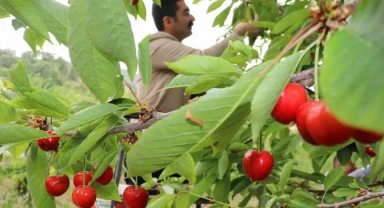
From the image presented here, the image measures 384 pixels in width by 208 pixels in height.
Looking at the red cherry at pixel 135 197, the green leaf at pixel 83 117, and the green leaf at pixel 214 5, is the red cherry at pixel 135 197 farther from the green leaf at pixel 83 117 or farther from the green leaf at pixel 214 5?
the green leaf at pixel 214 5

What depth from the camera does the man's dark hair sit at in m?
3.69

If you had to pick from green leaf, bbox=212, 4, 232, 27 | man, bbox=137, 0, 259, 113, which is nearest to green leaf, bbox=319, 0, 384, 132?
man, bbox=137, 0, 259, 113

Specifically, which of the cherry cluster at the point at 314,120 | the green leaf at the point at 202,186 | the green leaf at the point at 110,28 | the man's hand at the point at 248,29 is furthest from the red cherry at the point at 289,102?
the man's hand at the point at 248,29

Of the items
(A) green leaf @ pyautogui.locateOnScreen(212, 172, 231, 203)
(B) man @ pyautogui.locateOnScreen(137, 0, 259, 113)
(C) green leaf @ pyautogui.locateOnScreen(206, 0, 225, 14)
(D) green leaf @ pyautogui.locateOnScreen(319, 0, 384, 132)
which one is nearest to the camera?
(D) green leaf @ pyautogui.locateOnScreen(319, 0, 384, 132)

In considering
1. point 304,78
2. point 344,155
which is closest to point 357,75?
point 304,78

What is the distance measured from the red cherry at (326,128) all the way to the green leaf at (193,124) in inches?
3.8

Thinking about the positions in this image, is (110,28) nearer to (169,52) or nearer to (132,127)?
(132,127)

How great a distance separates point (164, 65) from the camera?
10.00 feet

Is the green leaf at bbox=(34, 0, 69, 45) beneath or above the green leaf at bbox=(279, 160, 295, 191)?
above

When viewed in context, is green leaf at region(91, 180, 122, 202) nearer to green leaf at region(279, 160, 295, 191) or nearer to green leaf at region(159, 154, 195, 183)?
green leaf at region(159, 154, 195, 183)

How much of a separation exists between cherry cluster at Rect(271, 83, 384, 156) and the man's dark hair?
10.4ft

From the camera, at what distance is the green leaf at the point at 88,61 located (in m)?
0.80

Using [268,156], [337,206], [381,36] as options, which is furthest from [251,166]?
[381,36]

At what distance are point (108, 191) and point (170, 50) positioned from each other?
1900mm
